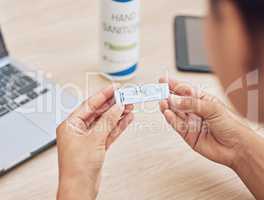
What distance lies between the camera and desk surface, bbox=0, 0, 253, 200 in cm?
80

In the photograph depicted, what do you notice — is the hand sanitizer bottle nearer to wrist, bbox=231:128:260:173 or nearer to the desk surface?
the desk surface

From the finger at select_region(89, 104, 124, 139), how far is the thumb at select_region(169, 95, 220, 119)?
0.10 m

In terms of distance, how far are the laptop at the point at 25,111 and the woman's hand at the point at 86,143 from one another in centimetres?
8

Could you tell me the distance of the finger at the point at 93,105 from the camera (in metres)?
0.80

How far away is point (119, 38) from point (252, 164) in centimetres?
33

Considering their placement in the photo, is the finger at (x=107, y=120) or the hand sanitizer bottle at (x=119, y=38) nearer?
the finger at (x=107, y=120)

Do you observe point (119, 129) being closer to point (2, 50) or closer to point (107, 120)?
point (107, 120)

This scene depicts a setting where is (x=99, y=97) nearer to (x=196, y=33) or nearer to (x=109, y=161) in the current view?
(x=109, y=161)

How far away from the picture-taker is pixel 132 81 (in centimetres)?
100

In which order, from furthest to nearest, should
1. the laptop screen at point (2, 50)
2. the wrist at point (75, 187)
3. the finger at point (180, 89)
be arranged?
the laptop screen at point (2, 50), the finger at point (180, 89), the wrist at point (75, 187)

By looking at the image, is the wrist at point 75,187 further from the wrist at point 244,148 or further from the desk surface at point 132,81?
the wrist at point 244,148

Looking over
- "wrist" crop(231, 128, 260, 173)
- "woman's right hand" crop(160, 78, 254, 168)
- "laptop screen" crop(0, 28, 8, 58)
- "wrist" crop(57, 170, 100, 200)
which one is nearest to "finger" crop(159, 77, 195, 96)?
"woman's right hand" crop(160, 78, 254, 168)

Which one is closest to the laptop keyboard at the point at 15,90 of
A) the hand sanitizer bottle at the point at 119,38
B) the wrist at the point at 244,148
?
the hand sanitizer bottle at the point at 119,38

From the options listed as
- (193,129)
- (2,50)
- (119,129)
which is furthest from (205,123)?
(2,50)
